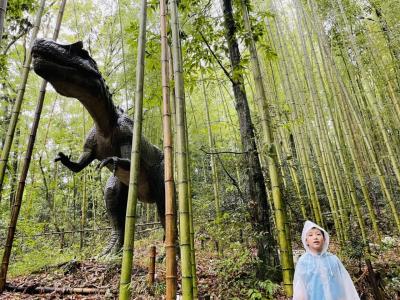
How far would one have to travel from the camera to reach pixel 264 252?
2.76 metres

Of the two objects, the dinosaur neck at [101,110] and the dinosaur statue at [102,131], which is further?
the dinosaur neck at [101,110]

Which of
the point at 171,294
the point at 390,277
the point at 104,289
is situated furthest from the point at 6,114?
the point at 390,277

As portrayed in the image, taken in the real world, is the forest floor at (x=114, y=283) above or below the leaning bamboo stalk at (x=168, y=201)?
below

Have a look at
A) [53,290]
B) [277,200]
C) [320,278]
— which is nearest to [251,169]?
[277,200]

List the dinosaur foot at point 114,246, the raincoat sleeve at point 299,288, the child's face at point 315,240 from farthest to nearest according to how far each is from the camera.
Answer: the dinosaur foot at point 114,246 < the child's face at point 315,240 < the raincoat sleeve at point 299,288

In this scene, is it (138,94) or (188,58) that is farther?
(188,58)

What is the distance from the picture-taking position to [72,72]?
2.46 m

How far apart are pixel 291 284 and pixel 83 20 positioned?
6.84 meters

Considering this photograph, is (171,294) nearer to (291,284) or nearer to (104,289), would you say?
(291,284)

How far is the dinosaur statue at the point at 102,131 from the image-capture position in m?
2.35

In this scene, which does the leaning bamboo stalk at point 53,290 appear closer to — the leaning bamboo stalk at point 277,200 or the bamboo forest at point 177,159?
the bamboo forest at point 177,159

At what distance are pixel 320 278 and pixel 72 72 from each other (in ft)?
7.93

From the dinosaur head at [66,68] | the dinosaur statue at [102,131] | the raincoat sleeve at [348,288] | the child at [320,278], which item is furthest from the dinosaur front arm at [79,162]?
the raincoat sleeve at [348,288]

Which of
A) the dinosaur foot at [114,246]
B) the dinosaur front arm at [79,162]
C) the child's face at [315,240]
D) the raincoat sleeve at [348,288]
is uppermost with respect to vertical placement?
the dinosaur front arm at [79,162]
